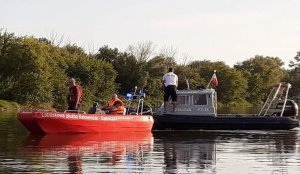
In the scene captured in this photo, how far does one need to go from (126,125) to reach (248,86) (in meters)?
83.5

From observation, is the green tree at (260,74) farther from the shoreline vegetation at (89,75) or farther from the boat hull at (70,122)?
the boat hull at (70,122)

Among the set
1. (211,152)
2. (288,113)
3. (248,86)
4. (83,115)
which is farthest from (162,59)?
(211,152)

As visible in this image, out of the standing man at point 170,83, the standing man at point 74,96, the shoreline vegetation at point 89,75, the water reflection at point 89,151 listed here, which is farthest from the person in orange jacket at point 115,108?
the shoreline vegetation at point 89,75

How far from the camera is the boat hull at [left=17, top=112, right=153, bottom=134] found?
78.9 ft

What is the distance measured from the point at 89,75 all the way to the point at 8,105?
15721 mm

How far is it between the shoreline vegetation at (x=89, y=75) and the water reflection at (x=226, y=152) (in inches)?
1266

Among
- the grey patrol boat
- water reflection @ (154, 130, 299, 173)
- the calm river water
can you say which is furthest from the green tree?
the calm river water

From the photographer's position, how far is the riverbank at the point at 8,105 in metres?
57.8

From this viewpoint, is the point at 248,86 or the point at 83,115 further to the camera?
the point at 248,86

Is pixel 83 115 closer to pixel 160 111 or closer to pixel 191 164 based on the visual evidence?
pixel 160 111

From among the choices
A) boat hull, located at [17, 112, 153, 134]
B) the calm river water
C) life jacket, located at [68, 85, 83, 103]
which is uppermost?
life jacket, located at [68, 85, 83, 103]

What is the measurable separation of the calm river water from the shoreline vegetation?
33421mm

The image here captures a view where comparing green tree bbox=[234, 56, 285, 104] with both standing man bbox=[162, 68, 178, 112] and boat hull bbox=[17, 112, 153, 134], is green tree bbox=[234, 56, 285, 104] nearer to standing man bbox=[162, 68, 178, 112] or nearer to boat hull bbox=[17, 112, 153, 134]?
standing man bbox=[162, 68, 178, 112]

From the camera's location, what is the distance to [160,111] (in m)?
29.5
